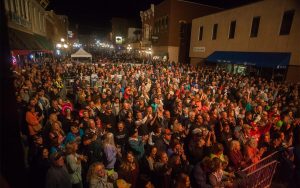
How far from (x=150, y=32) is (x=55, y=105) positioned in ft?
117

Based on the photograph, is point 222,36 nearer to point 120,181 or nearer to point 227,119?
point 227,119

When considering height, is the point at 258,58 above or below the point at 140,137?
above

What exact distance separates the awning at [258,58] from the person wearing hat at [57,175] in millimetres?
16708

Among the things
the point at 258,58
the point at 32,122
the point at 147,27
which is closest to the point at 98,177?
the point at 32,122

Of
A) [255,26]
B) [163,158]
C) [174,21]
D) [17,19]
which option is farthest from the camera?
[174,21]

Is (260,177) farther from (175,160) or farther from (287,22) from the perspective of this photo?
(287,22)

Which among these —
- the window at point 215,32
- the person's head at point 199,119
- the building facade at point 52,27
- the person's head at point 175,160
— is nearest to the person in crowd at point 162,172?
the person's head at point 175,160

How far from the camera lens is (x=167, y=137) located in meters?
5.35

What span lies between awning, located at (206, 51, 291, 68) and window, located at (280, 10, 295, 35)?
1.79m

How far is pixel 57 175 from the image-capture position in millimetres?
3355

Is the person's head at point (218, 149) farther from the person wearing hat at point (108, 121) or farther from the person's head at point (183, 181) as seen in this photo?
the person wearing hat at point (108, 121)

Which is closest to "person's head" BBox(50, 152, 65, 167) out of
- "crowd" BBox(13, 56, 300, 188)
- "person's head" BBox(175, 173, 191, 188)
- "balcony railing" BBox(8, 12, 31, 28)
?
"crowd" BBox(13, 56, 300, 188)

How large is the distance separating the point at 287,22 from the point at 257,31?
9.66 feet

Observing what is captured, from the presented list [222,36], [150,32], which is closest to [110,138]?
[222,36]
